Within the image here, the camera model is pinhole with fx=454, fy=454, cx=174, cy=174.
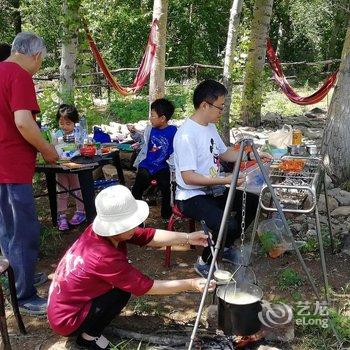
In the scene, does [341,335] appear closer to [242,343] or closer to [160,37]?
[242,343]

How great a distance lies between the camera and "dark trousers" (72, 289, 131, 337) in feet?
7.41

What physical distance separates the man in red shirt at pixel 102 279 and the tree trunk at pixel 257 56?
5.57 m

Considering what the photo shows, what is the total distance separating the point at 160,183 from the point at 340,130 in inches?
69.7

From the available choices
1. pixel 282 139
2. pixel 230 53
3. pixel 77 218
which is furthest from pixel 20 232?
pixel 230 53

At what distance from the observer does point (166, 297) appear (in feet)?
9.70

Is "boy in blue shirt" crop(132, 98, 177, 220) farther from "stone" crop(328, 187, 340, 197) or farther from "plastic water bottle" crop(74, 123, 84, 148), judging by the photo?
"stone" crop(328, 187, 340, 197)

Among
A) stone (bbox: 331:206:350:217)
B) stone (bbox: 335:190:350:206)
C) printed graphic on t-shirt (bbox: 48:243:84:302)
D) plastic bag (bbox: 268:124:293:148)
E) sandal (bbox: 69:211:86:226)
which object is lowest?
sandal (bbox: 69:211:86:226)

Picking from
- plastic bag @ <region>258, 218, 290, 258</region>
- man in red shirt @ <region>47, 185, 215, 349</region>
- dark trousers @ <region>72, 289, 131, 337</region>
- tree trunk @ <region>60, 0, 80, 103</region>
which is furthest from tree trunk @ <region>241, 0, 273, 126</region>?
dark trousers @ <region>72, 289, 131, 337</region>

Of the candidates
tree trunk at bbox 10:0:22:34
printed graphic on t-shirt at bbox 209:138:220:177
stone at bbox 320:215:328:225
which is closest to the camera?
printed graphic on t-shirt at bbox 209:138:220:177

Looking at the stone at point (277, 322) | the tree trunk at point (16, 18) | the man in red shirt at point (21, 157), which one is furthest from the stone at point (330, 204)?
the tree trunk at point (16, 18)

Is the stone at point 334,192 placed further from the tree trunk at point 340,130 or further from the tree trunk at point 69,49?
the tree trunk at point 69,49

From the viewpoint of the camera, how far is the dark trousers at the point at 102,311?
2.26m

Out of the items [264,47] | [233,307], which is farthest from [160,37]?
[233,307]

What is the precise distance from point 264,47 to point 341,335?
5743 mm
